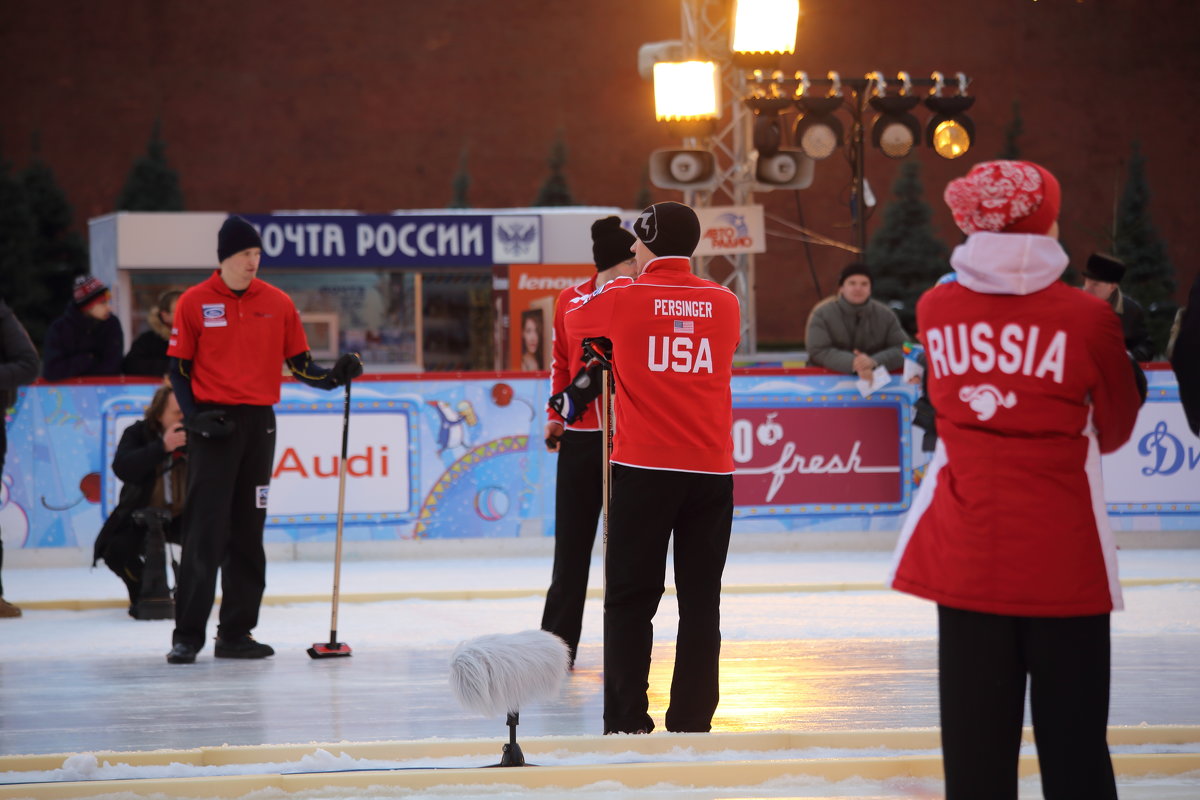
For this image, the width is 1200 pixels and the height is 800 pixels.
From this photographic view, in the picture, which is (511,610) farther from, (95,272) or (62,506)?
(95,272)

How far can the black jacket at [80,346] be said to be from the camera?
8836mm

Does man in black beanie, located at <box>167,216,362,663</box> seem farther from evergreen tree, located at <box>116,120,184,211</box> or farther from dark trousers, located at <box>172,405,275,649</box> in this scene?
evergreen tree, located at <box>116,120,184,211</box>

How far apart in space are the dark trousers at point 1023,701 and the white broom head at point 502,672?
1.20m

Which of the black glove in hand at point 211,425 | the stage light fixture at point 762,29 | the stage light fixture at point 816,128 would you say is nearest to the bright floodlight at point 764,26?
the stage light fixture at point 762,29

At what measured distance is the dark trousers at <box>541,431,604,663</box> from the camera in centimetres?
534

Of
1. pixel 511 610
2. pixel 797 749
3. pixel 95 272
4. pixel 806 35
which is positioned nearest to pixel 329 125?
pixel 806 35

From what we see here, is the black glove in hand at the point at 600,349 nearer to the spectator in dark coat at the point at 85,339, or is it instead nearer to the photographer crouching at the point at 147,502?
the photographer crouching at the point at 147,502

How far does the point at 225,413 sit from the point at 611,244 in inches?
69.8

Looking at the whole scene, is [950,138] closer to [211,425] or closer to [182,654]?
[211,425]

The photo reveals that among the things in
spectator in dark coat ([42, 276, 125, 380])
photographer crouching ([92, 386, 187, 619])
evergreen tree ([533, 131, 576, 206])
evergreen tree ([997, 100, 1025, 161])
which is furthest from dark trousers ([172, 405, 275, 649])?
evergreen tree ([997, 100, 1025, 161])

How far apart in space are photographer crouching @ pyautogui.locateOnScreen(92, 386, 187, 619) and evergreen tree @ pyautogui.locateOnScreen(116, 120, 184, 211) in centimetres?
2347

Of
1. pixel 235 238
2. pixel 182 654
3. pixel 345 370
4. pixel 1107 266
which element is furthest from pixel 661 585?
pixel 235 238

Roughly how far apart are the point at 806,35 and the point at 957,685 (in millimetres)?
28778

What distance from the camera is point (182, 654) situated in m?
5.72
